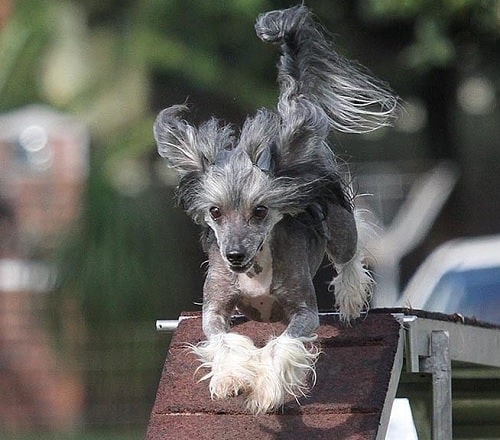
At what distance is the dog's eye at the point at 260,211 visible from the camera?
5.07 m

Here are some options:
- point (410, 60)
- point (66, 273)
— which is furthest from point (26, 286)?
point (410, 60)

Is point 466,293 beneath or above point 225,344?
above

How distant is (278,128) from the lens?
527 centimetres

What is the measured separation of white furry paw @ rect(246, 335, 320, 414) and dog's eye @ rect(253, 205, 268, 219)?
17.0 inches

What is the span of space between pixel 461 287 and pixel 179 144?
357 cm

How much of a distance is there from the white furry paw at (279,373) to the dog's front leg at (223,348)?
3cm

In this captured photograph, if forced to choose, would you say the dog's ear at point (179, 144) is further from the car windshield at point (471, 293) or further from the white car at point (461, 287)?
the car windshield at point (471, 293)

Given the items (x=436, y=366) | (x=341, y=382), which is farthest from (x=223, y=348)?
(x=436, y=366)

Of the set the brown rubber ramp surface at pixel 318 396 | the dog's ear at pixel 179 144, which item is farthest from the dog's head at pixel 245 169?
the brown rubber ramp surface at pixel 318 396

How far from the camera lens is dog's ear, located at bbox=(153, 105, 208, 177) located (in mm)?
5262

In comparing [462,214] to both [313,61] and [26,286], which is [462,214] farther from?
[313,61]

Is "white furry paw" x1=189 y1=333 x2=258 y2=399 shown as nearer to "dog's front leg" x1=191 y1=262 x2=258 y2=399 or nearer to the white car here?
"dog's front leg" x1=191 y1=262 x2=258 y2=399

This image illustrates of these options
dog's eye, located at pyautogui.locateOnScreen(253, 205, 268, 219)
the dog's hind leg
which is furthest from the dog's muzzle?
the dog's hind leg

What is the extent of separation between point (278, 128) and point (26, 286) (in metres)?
10.2
